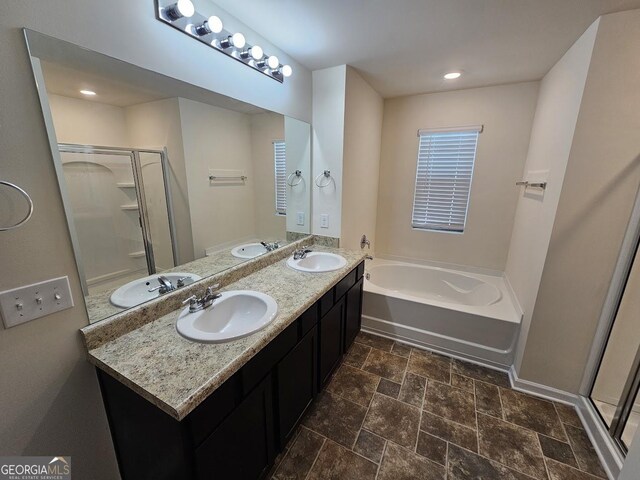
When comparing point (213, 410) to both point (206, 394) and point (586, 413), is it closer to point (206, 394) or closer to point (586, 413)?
point (206, 394)

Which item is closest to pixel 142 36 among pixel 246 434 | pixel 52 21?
pixel 52 21

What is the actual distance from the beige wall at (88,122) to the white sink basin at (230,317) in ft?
2.61

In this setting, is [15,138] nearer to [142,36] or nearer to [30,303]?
[30,303]

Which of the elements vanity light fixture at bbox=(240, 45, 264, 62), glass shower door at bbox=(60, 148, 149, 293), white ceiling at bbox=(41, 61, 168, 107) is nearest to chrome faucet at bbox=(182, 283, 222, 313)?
glass shower door at bbox=(60, 148, 149, 293)

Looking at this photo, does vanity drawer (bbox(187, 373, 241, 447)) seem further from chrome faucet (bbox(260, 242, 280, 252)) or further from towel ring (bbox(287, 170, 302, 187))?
towel ring (bbox(287, 170, 302, 187))

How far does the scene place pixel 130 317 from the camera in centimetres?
111

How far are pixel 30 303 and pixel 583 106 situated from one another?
2682 millimetres

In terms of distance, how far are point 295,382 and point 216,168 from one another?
4.27 ft

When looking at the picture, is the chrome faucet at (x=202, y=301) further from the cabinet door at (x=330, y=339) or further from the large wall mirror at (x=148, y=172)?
the cabinet door at (x=330, y=339)

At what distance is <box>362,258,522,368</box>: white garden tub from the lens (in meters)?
2.13

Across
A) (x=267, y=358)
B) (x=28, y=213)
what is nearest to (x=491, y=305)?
(x=267, y=358)

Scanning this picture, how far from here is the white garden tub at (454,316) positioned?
6.99ft

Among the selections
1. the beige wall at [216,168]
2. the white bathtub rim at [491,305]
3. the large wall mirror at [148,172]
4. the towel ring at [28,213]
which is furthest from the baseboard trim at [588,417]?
the towel ring at [28,213]

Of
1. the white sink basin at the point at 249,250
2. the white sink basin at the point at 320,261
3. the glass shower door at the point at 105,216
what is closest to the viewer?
the glass shower door at the point at 105,216
